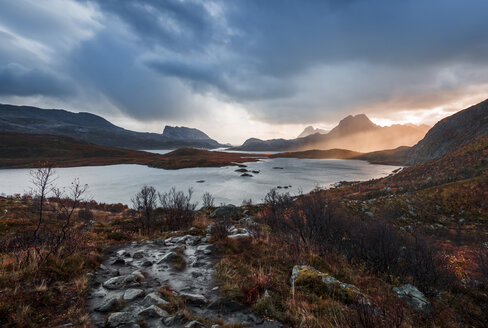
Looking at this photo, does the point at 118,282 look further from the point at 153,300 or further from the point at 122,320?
the point at 122,320

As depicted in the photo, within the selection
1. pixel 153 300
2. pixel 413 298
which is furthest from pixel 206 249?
pixel 413 298

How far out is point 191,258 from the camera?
8516mm

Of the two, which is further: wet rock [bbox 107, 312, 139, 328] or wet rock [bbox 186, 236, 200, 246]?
wet rock [bbox 186, 236, 200, 246]

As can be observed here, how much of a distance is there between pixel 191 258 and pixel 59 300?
4.49m

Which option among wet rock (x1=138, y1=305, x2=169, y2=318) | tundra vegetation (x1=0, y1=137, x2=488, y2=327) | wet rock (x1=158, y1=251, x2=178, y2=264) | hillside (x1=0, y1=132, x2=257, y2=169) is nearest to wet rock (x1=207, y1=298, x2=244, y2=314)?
tundra vegetation (x1=0, y1=137, x2=488, y2=327)

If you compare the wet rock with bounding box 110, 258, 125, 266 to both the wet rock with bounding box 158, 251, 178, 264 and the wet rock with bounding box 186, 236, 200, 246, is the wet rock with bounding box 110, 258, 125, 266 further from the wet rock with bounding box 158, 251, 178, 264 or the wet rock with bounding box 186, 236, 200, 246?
the wet rock with bounding box 186, 236, 200, 246

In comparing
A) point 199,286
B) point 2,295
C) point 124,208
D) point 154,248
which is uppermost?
point 2,295

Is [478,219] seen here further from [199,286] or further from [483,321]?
[199,286]

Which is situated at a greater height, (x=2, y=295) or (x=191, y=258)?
(x=2, y=295)

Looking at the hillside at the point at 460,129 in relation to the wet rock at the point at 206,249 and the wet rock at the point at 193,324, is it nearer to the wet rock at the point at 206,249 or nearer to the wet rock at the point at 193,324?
the wet rock at the point at 206,249

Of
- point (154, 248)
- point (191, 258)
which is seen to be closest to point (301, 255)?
point (191, 258)

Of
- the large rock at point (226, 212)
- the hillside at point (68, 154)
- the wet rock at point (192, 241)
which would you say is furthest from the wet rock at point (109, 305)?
the hillside at point (68, 154)

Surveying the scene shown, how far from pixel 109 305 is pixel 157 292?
3.53 feet

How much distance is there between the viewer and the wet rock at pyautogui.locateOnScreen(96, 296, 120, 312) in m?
4.54
